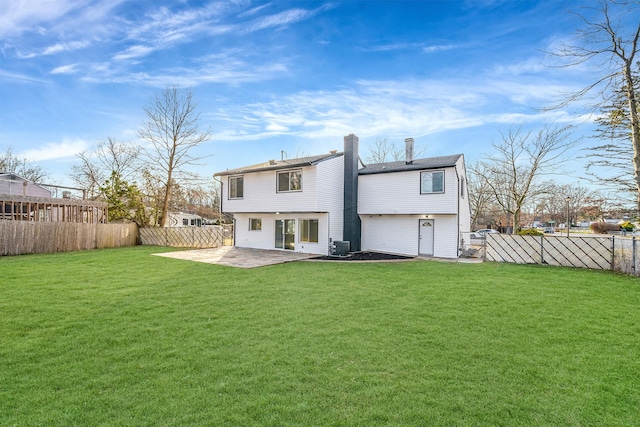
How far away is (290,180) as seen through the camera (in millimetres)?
15977

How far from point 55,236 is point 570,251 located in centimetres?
2465

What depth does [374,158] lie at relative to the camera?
107ft

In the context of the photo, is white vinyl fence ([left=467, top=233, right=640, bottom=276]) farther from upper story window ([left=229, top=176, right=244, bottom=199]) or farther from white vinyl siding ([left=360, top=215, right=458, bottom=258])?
upper story window ([left=229, top=176, right=244, bottom=199])

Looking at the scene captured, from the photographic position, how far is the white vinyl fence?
423 inches

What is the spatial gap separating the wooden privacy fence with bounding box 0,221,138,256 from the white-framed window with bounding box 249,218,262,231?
924cm

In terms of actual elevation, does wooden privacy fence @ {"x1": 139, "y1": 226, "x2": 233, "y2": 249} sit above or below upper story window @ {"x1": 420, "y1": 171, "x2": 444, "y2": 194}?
below

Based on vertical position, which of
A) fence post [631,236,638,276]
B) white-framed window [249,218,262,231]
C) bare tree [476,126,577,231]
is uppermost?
bare tree [476,126,577,231]

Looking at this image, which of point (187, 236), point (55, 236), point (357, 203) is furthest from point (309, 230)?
point (55, 236)

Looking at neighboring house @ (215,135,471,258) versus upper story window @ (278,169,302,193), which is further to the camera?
upper story window @ (278,169,302,193)

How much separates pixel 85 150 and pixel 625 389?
31026 millimetres

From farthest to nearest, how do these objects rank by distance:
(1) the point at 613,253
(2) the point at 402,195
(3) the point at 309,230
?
(3) the point at 309,230
(2) the point at 402,195
(1) the point at 613,253

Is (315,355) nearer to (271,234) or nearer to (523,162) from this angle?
(271,234)

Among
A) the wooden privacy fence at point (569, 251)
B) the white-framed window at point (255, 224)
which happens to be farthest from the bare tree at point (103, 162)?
the wooden privacy fence at point (569, 251)

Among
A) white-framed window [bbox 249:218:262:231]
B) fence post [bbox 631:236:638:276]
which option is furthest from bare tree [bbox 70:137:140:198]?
fence post [bbox 631:236:638:276]
